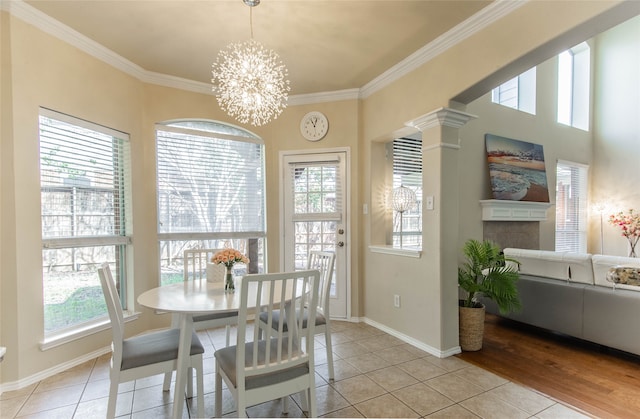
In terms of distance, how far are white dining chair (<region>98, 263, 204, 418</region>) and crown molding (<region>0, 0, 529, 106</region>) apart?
6.76ft

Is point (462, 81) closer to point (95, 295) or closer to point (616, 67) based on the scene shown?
point (95, 295)

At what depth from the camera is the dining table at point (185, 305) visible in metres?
1.74

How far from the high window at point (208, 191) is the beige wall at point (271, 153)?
13 centimetres

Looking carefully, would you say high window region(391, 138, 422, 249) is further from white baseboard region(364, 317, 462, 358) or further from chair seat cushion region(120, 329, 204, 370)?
chair seat cushion region(120, 329, 204, 370)

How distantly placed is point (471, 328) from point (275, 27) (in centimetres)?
311

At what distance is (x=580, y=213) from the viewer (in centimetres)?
582

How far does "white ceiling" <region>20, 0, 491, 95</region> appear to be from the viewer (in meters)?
2.25

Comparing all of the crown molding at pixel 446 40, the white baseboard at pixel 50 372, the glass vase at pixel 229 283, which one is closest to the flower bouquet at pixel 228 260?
the glass vase at pixel 229 283

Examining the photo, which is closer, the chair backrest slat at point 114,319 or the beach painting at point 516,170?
the chair backrest slat at point 114,319

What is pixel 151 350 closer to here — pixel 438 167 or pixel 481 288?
pixel 438 167

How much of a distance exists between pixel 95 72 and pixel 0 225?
1.51 meters

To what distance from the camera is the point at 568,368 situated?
255 centimetres

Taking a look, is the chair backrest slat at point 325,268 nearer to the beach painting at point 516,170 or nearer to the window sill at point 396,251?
the window sill at point 396,251

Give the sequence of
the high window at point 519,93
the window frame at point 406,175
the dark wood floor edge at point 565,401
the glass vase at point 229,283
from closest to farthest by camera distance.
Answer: the dark wood floor edge at point 565,401
the glass vase at point 229,283
the window frame at point 406,175
the high window at point 519,93
